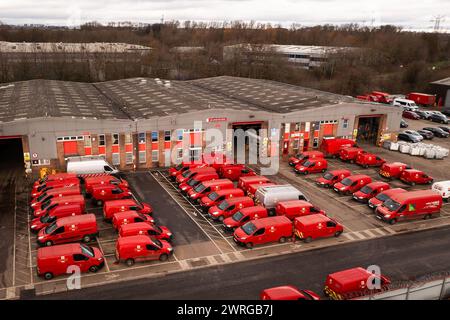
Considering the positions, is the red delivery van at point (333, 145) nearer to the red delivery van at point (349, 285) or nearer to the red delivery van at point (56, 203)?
the red delivery van at point (349, 285)

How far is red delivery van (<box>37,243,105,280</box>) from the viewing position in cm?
2188

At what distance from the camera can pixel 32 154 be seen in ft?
119

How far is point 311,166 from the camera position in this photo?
41.1 meters

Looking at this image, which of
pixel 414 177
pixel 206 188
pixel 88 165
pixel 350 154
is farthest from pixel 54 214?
pixel 414 177

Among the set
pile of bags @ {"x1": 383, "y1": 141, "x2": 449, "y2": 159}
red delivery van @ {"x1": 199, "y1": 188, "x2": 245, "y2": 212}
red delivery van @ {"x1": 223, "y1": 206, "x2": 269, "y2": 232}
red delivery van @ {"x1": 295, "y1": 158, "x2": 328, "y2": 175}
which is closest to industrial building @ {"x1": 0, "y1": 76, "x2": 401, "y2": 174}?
pile of bags @ {"x1": 383, "y1": 141, "x2": 449, "y2": 159}

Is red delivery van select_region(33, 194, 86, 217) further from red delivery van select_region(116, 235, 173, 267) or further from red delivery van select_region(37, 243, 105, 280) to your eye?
red delivery van select_region(116, 235, 173, 267)

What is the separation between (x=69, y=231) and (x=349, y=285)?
17.2 meters

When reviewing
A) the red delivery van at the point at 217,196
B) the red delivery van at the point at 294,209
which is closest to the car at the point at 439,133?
the red delivery van at the point at 294,209

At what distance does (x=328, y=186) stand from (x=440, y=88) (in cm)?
5969

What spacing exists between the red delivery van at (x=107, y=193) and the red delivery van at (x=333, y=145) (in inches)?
981

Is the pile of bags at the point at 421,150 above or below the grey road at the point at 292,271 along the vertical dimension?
above

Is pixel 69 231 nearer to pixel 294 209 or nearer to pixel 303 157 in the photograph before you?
pixel 294 209

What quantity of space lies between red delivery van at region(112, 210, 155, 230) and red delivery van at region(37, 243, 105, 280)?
152 inches

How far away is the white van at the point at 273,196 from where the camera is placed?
30.9 m
